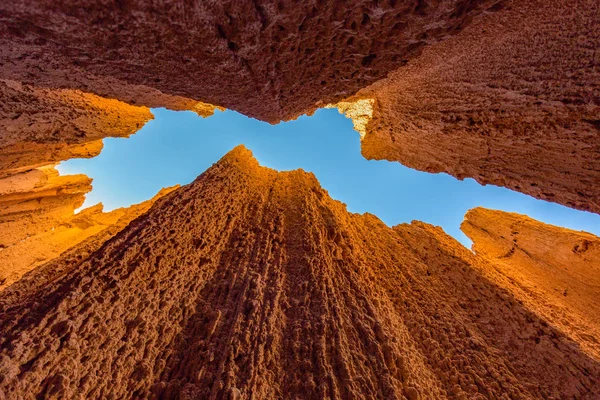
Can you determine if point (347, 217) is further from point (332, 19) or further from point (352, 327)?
point (332, 19)

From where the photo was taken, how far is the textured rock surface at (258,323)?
279 cm

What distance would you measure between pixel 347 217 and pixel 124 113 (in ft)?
23.9

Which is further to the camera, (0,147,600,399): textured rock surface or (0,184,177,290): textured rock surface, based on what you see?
(0,184,177,290): textured rock surface

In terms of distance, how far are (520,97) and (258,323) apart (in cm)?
481

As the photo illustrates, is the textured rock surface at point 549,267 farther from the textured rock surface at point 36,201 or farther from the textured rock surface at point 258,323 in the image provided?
the textured rock surface at point 36,201

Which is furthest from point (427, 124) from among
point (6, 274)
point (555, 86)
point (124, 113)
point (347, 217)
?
point (6, 274)

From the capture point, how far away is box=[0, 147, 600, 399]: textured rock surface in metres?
2.79

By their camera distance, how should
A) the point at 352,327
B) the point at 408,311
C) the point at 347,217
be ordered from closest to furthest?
1. the point at 352,327
2. the point at 408,311
3. the point at 347,217

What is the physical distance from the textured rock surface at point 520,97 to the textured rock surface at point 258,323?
257 cm

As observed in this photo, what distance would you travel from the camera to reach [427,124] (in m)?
5.23

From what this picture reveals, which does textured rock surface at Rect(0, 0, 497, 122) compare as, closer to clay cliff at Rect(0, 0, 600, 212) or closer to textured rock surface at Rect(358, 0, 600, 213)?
clay cliff at Rect(0, 0, 600, 212)

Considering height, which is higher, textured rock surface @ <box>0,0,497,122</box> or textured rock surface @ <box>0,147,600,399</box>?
textured rock surface @ <box>0,0,497,122</box>

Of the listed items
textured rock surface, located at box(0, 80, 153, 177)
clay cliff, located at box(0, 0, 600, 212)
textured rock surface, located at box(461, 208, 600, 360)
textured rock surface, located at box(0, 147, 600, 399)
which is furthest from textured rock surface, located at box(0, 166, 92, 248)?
textured rock surface, located at box(461, 208, 600, 360)

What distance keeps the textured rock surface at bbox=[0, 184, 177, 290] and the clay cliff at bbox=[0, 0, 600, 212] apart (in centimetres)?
552
